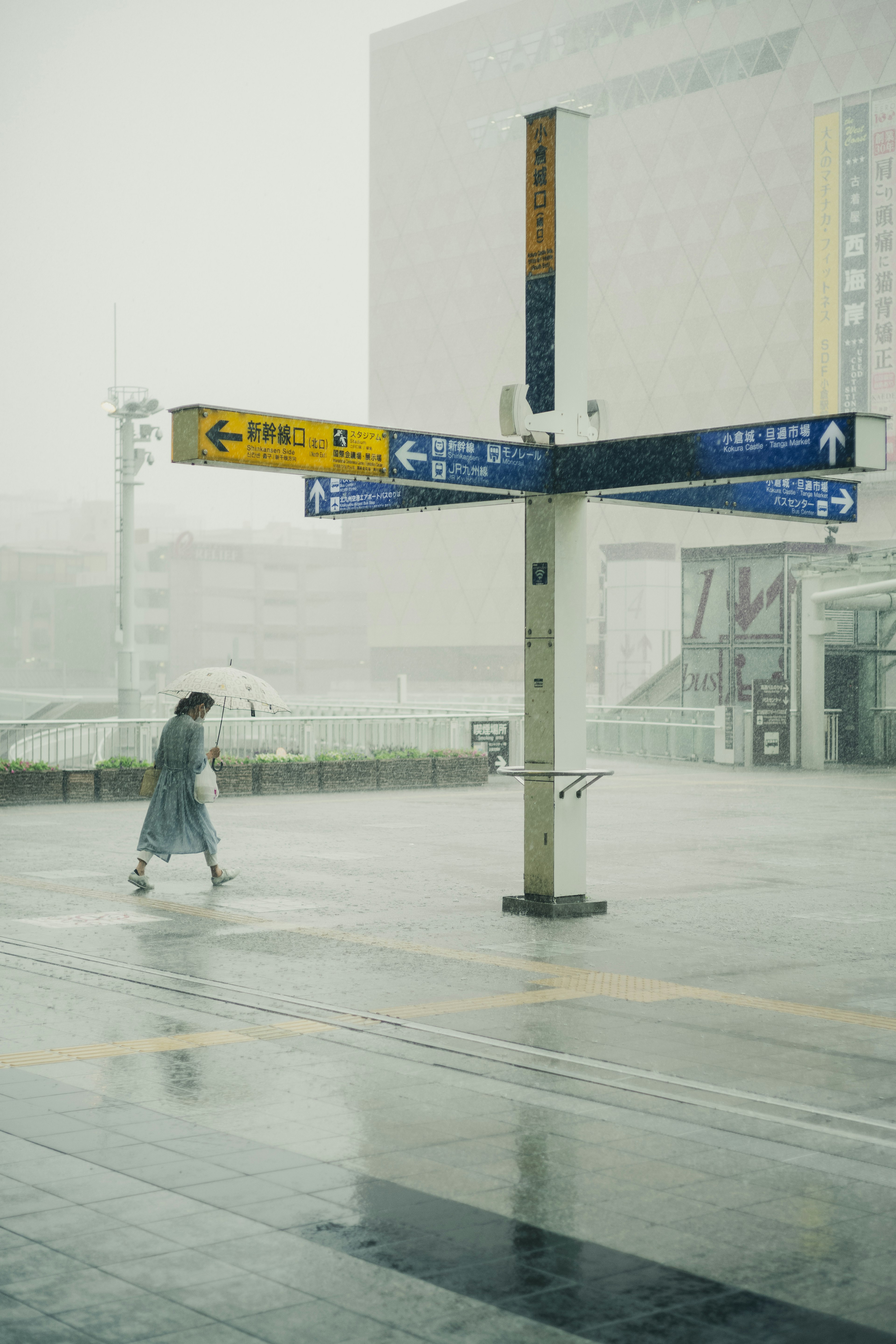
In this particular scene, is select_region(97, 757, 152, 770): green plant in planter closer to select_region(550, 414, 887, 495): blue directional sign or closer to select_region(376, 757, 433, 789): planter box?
select_region(376, 757, 433, 789): planter box

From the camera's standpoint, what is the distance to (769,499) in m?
12.0

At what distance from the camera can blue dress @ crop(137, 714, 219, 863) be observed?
43.2 ft

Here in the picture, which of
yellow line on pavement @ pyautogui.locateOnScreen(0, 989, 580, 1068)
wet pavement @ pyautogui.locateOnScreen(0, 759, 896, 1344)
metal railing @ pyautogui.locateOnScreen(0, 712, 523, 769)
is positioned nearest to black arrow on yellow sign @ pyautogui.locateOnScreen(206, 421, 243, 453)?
wet pavement @ pyautogui.locateOnScreen(0, 759, 896, 1344)

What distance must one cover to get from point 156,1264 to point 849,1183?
7.54 feet

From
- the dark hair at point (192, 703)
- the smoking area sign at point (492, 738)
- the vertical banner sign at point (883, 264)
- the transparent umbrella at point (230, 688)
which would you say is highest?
the vertical banner sign at point (883, 264)

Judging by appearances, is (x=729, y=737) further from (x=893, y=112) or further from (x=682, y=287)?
(x=682, y=287)

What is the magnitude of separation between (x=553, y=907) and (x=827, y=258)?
54.4 meters

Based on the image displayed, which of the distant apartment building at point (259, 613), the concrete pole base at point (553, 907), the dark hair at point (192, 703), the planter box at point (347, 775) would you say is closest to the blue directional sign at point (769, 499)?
the concrete pole base at point (553, 907)

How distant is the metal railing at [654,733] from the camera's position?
34.5 metres

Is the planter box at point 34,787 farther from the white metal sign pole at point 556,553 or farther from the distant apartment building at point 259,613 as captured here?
the distant apartment building at point 259,613

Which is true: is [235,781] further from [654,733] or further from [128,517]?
[654,733]

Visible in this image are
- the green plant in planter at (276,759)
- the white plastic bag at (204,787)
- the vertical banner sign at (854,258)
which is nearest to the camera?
the white plastic bag at (204,787)

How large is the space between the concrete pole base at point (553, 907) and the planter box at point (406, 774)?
1388 centimetres

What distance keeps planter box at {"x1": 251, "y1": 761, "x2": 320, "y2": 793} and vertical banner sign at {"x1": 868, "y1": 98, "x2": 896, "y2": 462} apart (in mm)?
38113
